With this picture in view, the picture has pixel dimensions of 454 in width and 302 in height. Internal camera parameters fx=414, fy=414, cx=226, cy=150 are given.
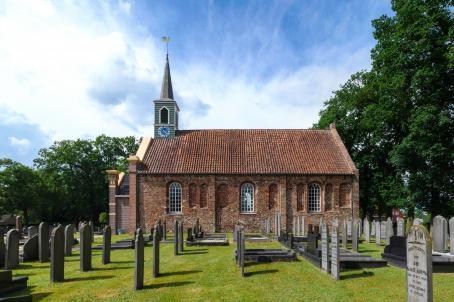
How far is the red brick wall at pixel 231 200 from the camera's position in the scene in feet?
108

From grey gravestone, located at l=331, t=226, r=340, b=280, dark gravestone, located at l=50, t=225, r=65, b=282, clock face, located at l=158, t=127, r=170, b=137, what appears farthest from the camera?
clock face, located at l=158, t=127, r=170, b=137

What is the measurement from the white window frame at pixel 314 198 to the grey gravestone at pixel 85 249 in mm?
A: 22873

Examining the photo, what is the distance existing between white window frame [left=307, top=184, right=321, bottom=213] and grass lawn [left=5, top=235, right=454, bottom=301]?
1916 centimetres

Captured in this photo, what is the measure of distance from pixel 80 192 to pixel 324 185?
31.3 m

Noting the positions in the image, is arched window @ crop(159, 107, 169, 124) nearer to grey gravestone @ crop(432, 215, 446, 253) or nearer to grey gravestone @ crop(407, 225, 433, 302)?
grey gravestone @ crop(432, 215, 446, 253)

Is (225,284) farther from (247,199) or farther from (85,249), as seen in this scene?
(247,199)

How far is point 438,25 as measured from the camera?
24.2 meters

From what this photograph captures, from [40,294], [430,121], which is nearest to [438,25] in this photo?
[430,121]

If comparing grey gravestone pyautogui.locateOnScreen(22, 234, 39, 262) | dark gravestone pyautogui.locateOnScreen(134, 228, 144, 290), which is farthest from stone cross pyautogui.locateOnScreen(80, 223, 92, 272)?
grey gravestone pyautogui.locateOnScreen(22, 234, 39, 262)

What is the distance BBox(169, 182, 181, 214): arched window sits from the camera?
33.2 meters

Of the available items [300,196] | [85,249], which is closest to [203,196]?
[300,196]

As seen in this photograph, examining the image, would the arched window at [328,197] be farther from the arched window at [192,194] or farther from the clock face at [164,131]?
the clock face at [164,131]

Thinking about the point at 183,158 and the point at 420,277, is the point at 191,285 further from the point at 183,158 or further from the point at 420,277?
the point at 183,158

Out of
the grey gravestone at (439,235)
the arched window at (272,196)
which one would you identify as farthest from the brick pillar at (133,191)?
the grey gravestone at (439,235)
